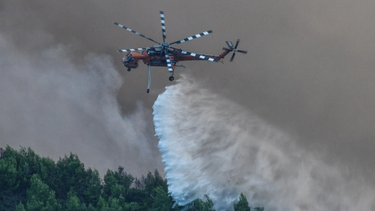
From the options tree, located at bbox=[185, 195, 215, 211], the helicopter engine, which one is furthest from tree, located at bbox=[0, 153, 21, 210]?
the helicopter engine

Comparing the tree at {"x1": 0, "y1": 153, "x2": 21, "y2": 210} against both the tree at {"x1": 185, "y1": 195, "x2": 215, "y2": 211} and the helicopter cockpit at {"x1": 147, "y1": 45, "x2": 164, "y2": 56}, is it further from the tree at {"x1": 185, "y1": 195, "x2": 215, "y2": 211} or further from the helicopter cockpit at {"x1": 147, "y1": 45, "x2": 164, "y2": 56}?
the helicopter cockpit at {"x1": 147, "y1": 45, "x2": 164, "y2": 56}

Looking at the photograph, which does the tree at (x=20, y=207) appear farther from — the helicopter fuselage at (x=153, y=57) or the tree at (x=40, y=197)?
the helicopter fuselage at (x=153, y=57)

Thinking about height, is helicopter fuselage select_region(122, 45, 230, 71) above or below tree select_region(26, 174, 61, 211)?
above

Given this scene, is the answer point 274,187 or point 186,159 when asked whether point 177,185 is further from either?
point 274,187

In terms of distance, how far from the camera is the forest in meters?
72.3

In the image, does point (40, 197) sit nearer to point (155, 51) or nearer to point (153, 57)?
point (153, 57)

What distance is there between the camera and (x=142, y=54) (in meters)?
63.2

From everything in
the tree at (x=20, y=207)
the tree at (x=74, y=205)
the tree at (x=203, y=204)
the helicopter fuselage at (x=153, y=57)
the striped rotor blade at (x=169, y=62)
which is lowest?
the tree at (x=203, y=204)

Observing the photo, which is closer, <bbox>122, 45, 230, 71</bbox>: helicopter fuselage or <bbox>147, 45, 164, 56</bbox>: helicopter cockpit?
<bbox>147, 45, 164, 56</bbox>: helicopter cockpit

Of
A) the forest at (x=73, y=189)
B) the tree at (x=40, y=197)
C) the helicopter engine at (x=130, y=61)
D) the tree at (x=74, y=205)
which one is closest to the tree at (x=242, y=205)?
the forest at (x=73, y=189)

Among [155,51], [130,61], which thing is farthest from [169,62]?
[130,61]

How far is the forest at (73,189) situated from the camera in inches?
2847

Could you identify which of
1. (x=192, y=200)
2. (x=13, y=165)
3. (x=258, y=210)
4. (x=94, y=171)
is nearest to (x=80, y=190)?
(x=94, y=171)

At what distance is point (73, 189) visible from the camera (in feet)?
261
